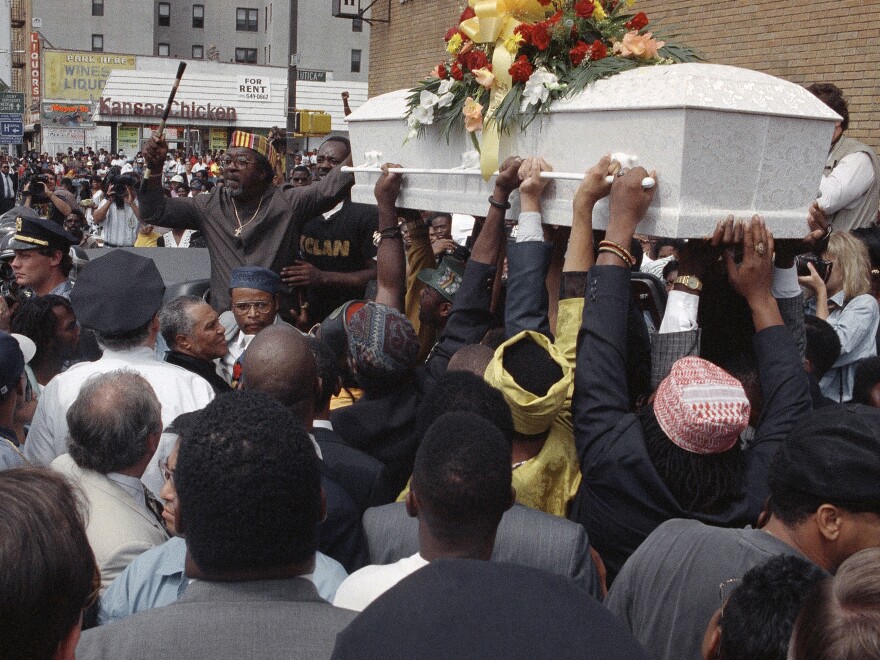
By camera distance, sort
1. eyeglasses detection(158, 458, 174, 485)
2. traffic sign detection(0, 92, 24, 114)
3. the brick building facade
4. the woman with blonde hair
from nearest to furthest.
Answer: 1. eyeglasses detection(158, 458, 174, 485)
2. the woman with blonde hair
3. the brick building facade
4. traffic sign detection(0, 92, 24, 114)

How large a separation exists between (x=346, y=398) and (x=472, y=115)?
1161 mm

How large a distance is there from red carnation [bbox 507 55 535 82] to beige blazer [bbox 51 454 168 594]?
6.18 ft

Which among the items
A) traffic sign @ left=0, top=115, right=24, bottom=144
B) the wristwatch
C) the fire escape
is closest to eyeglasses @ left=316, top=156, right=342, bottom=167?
the wristwatch

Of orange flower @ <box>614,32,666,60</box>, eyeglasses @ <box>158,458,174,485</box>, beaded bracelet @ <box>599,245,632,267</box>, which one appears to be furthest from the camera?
orange flower @ <box>614,32,666,60</box>

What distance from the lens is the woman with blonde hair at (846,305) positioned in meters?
4.64

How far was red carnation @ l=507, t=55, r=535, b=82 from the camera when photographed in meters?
3.29

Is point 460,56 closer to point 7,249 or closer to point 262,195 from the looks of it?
point 262,195

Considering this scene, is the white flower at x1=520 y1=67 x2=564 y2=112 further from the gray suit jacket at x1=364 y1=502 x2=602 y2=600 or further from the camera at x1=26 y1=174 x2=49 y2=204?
the camera at x1=26 y1=174 x2=49 y2=204

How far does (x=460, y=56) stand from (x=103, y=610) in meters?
2.40

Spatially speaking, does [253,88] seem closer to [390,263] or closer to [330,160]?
[330,160]

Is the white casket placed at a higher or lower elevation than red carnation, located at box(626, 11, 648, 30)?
lower

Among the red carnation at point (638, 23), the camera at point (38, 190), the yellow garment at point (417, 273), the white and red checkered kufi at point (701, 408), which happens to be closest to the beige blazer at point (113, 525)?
the white and red checkered kufi at point (701, 408)

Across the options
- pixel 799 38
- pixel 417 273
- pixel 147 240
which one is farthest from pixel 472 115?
pixel 147 240

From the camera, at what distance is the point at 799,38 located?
9328mm
